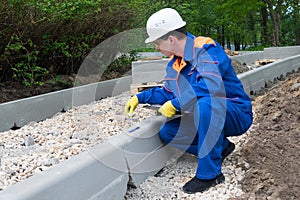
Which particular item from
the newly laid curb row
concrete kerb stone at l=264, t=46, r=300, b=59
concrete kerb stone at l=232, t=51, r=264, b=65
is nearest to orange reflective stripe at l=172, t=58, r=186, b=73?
the newly laid curb row

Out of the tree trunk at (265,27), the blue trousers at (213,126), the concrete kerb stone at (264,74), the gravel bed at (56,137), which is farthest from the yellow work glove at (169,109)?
the tree trunk at (265,27)

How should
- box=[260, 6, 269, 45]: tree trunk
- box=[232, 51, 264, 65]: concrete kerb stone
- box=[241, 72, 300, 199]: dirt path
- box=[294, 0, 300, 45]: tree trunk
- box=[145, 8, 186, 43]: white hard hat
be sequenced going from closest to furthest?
box=[241, 72, 300, 199]: dirt path, box=[145, 8, 186, 43]: white hard hat, box=[232, 51, 264, 65]: concrete kerb stone, box=[294, 0, 300, 45]: tree trunk, box=[260, 6, 269, 45]: tree trunk

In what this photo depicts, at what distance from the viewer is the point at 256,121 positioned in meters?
5.93

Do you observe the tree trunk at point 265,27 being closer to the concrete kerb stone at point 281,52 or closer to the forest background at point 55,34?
the concrete kerb stone at point 281,52

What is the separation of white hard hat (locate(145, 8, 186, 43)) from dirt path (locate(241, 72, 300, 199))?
61.8 inches

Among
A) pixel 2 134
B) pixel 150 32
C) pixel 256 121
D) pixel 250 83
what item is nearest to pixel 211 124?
pixel 150 32

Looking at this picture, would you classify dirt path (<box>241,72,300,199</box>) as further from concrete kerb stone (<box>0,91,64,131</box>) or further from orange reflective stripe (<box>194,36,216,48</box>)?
concrete kerb stone (<box>0,91,64,131</box>)

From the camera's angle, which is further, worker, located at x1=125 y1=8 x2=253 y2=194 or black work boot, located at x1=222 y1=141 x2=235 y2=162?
black work boot, located at x1=222 y1=141 x2=235 y2=162

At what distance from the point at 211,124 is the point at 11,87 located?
5.44 metres

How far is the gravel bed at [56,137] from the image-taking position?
3.90 m

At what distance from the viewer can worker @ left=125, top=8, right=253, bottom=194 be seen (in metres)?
3.71

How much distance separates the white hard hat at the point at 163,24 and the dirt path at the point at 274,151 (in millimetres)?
1570

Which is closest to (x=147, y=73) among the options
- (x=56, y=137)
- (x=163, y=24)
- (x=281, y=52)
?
(x=56, y=137)

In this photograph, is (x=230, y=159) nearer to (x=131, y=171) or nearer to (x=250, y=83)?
(x=131, y=171)
